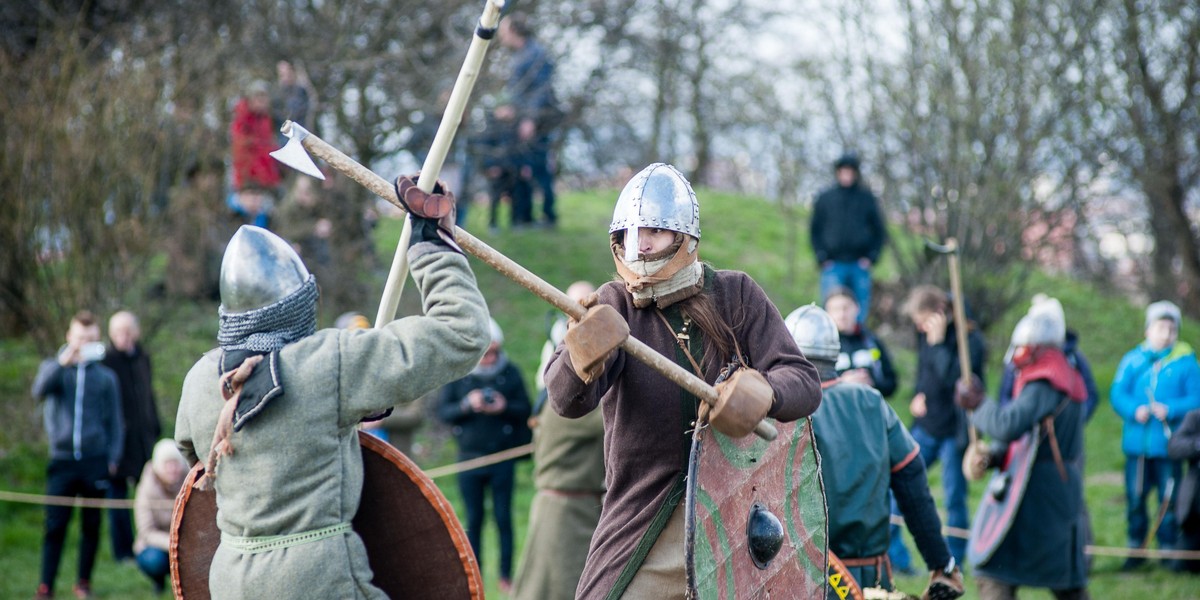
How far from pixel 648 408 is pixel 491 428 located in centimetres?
471

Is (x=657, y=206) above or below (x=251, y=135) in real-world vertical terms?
below

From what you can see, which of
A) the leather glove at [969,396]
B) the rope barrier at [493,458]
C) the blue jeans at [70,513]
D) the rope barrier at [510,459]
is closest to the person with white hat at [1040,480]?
the leather glove at [969,396]

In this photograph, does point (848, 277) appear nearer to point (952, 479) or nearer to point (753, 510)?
point (952, 479)

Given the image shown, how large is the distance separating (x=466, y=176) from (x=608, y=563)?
9.27 metres

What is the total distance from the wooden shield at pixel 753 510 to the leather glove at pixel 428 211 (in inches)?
31.9

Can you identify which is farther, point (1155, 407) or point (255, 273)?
point (1155, 407)

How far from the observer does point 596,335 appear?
3084 mm

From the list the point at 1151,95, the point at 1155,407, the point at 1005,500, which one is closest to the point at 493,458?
the point at 1005,500

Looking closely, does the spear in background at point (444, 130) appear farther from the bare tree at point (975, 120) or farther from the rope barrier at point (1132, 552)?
the bare tree at point (975, 120)

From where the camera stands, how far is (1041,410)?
18.6ft

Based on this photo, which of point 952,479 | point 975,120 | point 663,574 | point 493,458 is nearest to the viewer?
point 663,574

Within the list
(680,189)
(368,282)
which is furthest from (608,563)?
(368,282)

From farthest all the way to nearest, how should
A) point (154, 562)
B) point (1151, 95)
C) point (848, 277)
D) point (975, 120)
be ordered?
point (1151, 95)
point (975, 120)
point (848, 277)
point (154, 562)

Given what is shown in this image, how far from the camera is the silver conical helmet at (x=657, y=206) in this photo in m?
3.36
